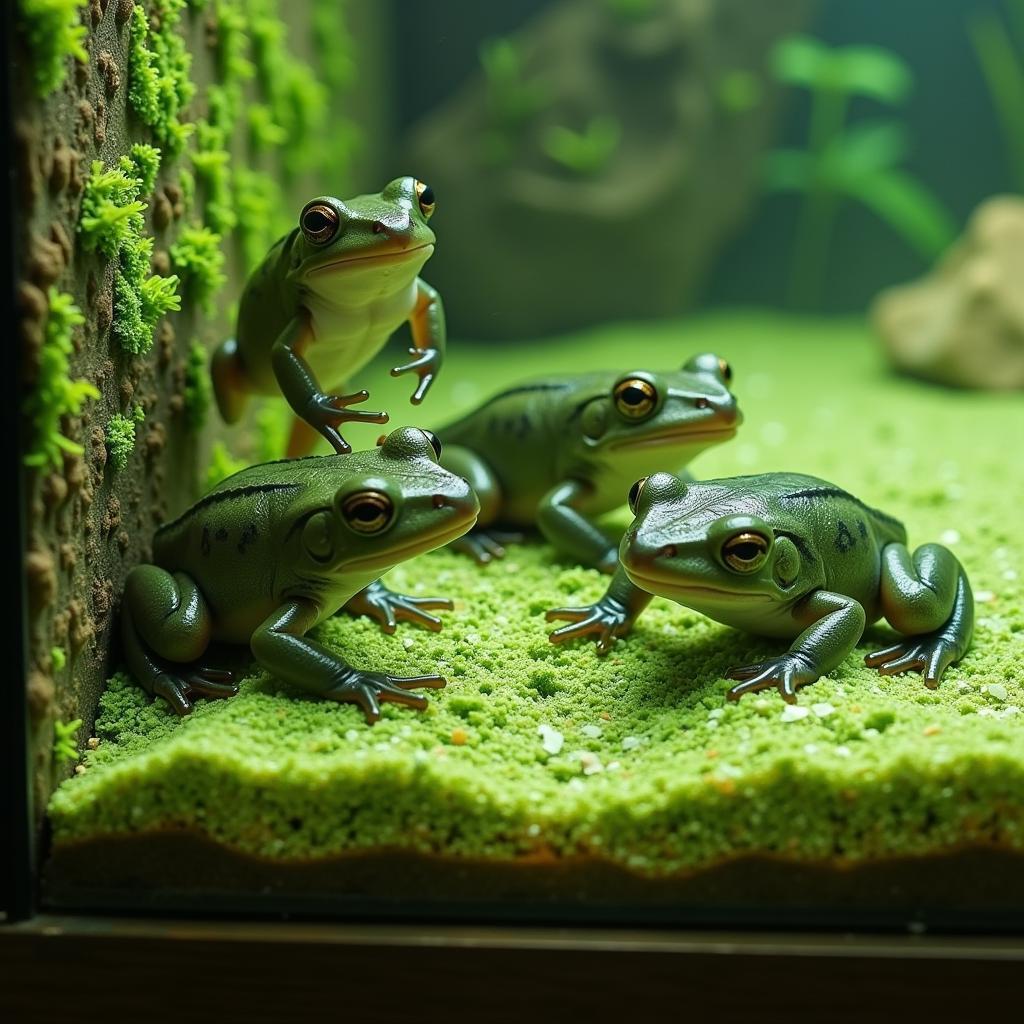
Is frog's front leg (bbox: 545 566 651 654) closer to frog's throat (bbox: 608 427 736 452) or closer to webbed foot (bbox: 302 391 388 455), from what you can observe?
frog's throat (bbox: 608 427 736 452)

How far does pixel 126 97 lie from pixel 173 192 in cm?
33

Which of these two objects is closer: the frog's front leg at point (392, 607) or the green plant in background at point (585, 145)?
the frog's front leg at point (392, 607)

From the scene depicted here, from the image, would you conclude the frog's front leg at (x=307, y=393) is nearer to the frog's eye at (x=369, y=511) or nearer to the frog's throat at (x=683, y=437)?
the frog's eye at (x=369, y=511)

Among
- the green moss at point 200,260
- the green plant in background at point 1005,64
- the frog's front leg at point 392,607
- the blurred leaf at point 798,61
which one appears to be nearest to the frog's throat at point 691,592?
the frog's front leg at point 392,607

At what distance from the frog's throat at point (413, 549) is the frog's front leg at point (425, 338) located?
0.66 metres

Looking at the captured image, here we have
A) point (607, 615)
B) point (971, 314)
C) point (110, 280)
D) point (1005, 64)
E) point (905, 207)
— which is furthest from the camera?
point (1005, 64)

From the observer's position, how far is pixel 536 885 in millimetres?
2070

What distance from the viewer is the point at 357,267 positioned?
262 centimetres

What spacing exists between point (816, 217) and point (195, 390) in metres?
5.90

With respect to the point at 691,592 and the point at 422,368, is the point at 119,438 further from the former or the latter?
the point at 691,592

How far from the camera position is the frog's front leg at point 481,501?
3.33m

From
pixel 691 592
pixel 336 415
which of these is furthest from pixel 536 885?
pixel 336 415

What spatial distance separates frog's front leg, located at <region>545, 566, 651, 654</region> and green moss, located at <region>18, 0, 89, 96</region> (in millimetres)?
1547

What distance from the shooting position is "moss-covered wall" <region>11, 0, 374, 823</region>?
6.70 ft
